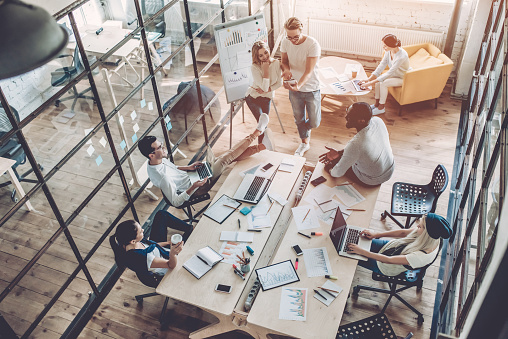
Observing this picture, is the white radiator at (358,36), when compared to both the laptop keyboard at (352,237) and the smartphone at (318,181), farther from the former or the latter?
the laptop keyboard at (352,237)

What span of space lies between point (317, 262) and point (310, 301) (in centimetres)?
38

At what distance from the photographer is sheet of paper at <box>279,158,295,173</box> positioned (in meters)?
4.69

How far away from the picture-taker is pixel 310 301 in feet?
11.4

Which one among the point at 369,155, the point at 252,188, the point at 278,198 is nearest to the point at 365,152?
the point at 369,155

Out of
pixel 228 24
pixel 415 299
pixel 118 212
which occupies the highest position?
pixel 228 24

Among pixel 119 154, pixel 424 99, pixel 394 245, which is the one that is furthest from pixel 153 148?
pixel 424 99

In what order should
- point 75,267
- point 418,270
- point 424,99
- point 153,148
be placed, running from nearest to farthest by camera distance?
point 418,270 → point 153,148 → point 75,267 → point 424,99

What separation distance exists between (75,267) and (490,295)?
384cm

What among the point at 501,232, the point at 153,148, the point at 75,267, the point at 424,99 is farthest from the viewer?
the point at 424,99

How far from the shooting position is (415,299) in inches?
169

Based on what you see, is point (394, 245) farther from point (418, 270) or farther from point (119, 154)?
point (119, 154)

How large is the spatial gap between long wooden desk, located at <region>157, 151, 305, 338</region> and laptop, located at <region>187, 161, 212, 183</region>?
352 mm

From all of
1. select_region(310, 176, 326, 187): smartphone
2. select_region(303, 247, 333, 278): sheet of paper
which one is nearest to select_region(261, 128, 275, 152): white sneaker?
select_region(310, 176, 326, 187): smartphone

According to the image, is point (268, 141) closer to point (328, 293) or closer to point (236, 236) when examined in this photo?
point (236, 236)
